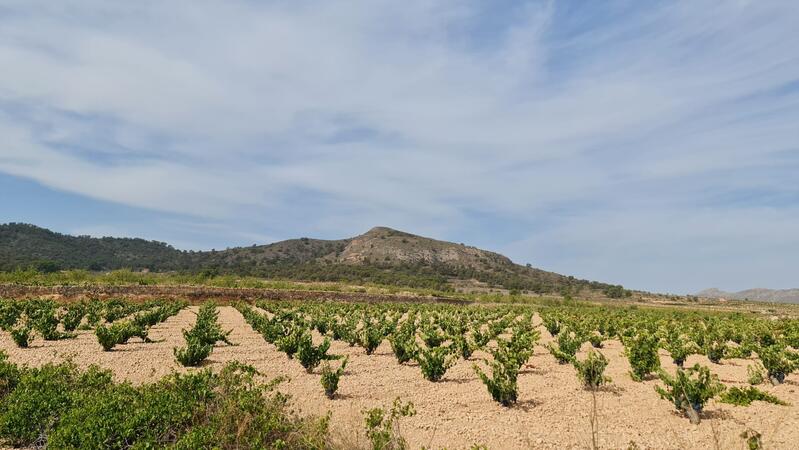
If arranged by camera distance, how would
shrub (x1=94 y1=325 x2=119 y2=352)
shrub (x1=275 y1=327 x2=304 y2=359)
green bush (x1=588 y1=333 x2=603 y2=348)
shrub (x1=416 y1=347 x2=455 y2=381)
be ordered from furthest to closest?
green bush (x1=588 y1=333 x2=603 y2=348) < shrub (x1=94 y1=325 x2=119 y2=352) < shrub (x1=275 y1=327 x2=304 y2=359) < shrub (x1=416 y1=347 x2=455 y2=381)

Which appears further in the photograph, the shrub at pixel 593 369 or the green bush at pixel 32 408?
the shrub at pixel 593 369

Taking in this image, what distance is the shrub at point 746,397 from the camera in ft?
36.0

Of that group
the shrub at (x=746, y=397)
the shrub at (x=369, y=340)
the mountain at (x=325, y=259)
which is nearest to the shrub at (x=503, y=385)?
the shrub at (x=746, y=397)

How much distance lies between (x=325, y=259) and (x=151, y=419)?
136 meters

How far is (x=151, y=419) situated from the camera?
7754mm

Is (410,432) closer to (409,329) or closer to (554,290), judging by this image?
(409,329)

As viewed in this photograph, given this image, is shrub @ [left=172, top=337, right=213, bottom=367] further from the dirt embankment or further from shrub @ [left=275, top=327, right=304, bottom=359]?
the dirt embankment

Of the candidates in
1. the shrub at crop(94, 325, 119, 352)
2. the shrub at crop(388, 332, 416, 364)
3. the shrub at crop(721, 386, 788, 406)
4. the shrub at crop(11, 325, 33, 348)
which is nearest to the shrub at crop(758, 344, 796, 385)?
the shrub at crop(721, 386, 788, 406)

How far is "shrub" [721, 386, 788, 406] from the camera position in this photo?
36.0ft

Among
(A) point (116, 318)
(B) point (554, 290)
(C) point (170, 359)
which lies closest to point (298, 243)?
(B) point (554, 290)

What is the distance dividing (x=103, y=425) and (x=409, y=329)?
1555cm

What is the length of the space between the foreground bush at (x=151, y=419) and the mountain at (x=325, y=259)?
90.6 m

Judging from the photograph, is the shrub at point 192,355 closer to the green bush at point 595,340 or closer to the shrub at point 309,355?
the shrub at point 309,355

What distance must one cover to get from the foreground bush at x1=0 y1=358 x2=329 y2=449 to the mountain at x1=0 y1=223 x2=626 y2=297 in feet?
297
